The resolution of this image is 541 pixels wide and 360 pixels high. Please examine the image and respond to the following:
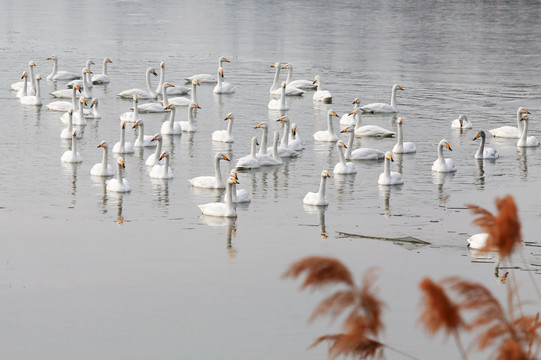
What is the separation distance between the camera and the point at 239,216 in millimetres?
21391

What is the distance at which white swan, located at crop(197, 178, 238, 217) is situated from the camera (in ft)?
69.3

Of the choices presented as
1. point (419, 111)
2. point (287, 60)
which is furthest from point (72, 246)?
point (287, 60)

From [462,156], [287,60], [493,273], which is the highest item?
[287,60]

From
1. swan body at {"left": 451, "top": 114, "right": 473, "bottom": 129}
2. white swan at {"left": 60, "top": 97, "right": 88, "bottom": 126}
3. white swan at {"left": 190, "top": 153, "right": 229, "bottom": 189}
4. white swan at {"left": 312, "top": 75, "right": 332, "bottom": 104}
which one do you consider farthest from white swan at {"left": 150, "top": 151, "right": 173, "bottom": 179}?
white swan at {"left": 312, "top": 75, "right": 332, "bottom": 104}

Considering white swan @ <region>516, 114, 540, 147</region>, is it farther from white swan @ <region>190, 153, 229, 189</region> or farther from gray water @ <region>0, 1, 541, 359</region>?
white swan @ <region>190, 153, 229, 189</region>

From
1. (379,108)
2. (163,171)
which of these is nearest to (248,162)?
(163,171)

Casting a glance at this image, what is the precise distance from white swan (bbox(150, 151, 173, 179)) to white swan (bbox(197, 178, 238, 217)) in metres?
3.26

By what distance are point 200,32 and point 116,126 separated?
28.0 metres

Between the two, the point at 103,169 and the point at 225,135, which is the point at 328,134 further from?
the point at 103,169

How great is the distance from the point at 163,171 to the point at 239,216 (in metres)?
3.57

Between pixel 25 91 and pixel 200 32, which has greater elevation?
pixel 200 32

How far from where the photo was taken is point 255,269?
17.9 meters

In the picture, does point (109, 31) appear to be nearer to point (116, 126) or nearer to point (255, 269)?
point (116, 126)

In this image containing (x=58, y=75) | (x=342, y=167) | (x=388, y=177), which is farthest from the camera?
(x=58, y=75)
